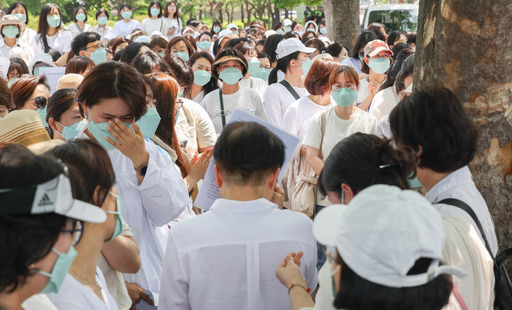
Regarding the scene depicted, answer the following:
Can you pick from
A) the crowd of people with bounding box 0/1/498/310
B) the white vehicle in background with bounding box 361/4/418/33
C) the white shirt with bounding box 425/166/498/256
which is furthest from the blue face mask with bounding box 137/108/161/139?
the white vehicle in background with bounding box 361/4/418/33

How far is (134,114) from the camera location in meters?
3.05

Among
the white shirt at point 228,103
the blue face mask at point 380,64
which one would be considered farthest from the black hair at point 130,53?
the blue face mask at point 380,64

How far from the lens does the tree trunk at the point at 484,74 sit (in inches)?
118

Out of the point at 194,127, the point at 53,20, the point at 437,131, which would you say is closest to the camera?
the point at 437,131

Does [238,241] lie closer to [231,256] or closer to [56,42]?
[231,256]

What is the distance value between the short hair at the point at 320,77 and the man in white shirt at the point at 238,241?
2774 mm

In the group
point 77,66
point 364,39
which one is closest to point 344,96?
point 77,66

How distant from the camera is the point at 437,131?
2.47m

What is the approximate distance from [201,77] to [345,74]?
200cm

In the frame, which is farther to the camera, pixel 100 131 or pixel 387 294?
pixel 100 131

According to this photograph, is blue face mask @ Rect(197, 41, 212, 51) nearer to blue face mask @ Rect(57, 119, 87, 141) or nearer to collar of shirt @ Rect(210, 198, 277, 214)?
blue face mask @ Rect(57, 119, 87, 141)

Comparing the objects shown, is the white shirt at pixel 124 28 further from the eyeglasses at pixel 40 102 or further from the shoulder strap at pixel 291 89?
the eyeglasses at pixel 40 102

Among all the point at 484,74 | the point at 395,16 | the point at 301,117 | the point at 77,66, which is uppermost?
the point at 484,74

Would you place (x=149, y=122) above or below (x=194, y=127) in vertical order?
above
